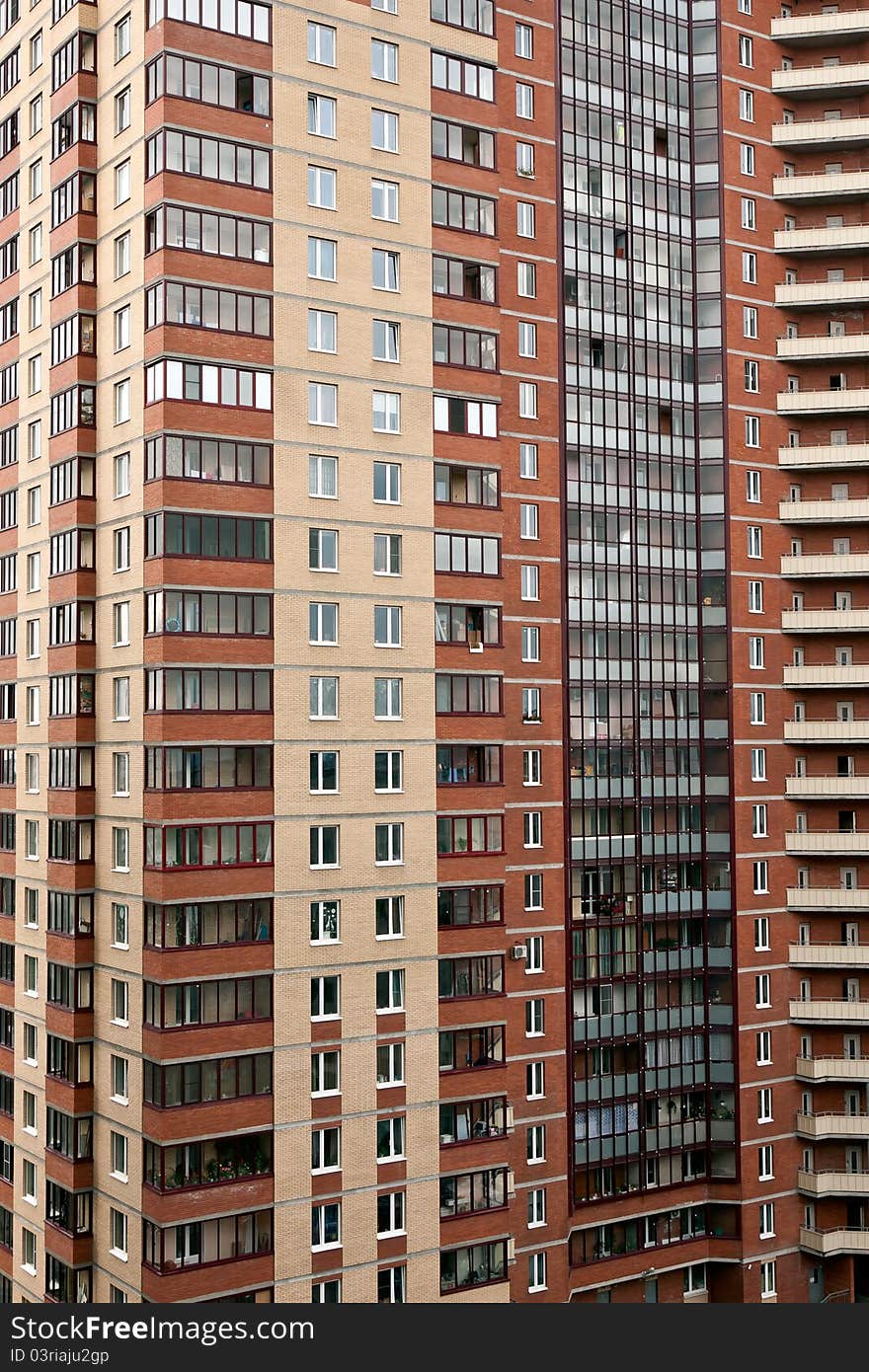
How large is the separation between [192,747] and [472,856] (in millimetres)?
12465

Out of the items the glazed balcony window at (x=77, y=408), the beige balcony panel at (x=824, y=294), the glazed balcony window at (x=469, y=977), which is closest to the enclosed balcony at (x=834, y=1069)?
the glazed balcony window at (x=469, y=977)

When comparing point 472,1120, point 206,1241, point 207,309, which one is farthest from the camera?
point 472,1120

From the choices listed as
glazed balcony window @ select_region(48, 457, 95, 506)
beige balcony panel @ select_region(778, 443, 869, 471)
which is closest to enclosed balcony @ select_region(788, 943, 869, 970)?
beige balcony panel @ select_region(778, 443, 869, 471)

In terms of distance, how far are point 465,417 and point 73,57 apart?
19408 millimetres

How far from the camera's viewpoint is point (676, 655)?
66.1 meters

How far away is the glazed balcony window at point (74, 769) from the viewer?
51438 millimetres

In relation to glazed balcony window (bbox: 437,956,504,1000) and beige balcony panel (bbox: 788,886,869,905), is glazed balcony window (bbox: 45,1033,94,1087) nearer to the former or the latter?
glazed balcony window (bbox: 437,956,504,1000)

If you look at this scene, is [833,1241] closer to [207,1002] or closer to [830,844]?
[830,844]

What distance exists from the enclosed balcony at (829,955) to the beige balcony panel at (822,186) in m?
36.1

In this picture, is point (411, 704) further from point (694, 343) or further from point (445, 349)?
point (694, 343)

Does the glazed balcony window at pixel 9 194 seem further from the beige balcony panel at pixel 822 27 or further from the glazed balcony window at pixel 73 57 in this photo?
the beige balcony panel at pixel 822 27

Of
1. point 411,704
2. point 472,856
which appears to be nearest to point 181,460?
point 411,704

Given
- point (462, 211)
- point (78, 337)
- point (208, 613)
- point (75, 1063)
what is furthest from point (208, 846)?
point (462, 211)

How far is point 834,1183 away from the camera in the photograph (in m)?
65.8
